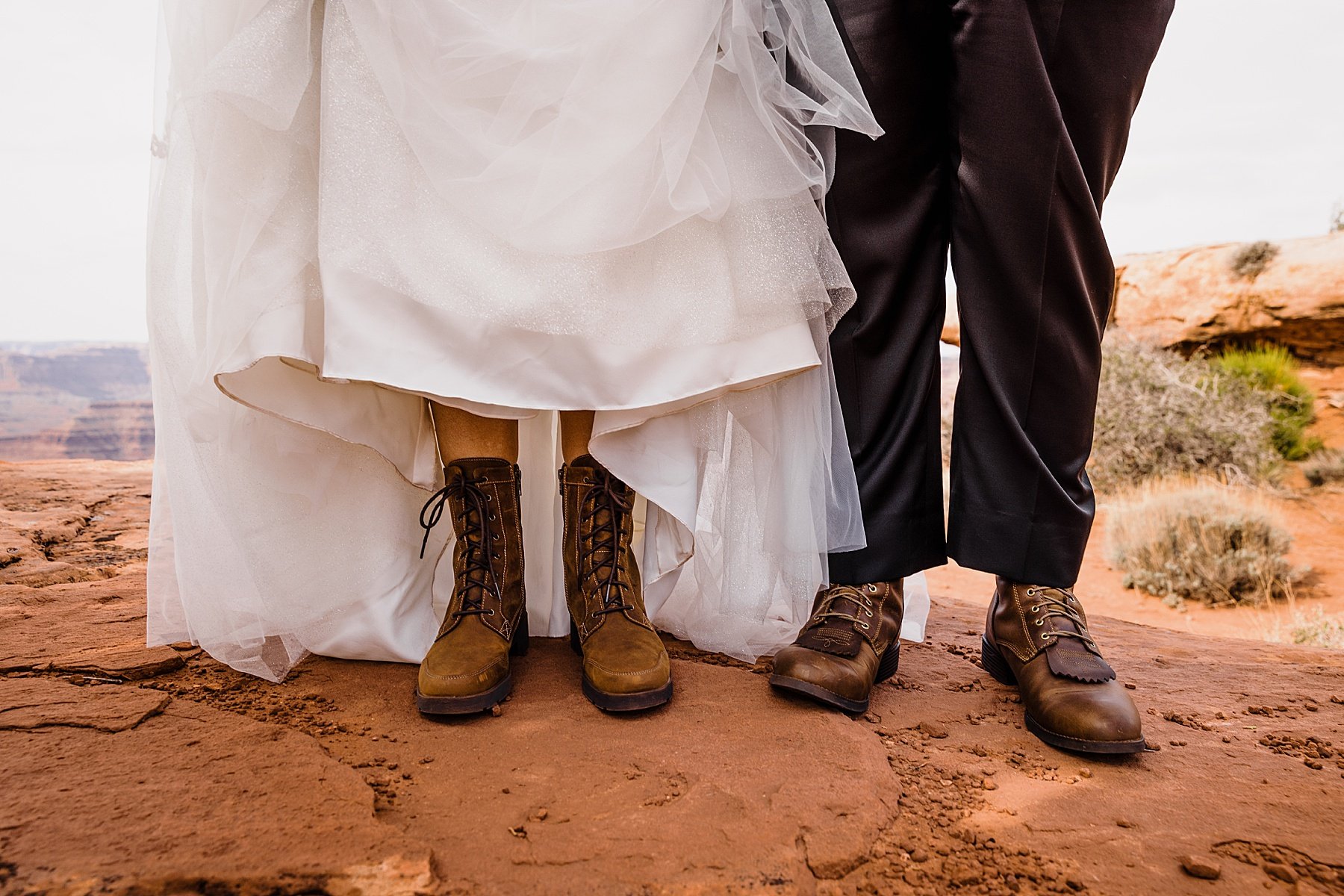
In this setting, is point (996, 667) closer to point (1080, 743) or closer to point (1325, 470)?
point (1080, 743)

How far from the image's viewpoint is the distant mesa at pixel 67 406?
573 centimetres

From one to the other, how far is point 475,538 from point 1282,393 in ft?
27.7

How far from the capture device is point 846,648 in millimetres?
1485

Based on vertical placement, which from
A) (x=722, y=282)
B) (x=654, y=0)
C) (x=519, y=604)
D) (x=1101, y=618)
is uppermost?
(x=654, y=0)

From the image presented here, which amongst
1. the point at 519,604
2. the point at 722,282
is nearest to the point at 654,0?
the point at 722,282

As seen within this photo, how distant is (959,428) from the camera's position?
1549 millimetres

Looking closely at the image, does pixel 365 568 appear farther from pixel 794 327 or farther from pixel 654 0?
pixel 654 0

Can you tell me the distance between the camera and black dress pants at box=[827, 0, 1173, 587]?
141 centimetres

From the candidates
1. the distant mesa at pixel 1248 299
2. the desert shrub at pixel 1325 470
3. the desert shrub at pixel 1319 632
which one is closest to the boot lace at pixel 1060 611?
the desert shrub at pixel 1319 632

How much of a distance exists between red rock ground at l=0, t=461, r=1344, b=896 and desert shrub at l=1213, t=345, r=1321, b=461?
701 centimetres

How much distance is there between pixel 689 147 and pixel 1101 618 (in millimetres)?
1953

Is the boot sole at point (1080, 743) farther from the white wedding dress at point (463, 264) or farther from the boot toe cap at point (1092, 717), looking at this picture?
the white wedding dress at point (463, 264)

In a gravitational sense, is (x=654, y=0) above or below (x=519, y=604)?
above

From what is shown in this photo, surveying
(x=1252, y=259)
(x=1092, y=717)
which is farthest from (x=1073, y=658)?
(x=1252, y=259)
